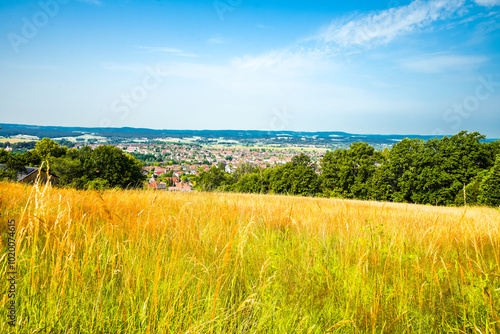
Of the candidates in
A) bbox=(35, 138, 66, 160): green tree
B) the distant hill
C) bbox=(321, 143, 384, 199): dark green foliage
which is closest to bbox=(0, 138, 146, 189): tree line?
bbox=(35, 138, 66, 160): green tree

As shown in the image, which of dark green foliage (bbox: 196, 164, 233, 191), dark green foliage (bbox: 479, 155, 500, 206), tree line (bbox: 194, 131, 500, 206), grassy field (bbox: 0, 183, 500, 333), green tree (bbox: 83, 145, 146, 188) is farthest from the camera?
dark green foliage (bbox: 196, 164, 233, 191)

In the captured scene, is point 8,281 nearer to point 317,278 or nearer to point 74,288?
point 74,288

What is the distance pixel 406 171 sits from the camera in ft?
125

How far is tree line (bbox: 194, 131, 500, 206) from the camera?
3622 centimetres

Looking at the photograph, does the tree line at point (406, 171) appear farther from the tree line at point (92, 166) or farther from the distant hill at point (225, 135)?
the tree line at point (92, 166)

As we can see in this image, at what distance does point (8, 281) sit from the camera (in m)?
1.73

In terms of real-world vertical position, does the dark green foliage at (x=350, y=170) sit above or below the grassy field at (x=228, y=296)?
below

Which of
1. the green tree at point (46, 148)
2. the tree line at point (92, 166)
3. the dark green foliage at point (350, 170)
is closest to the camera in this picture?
the tree line at point (92, 166)

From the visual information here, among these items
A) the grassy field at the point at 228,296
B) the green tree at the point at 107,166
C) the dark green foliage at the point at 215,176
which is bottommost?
the dark green foliage at the point at 215,176

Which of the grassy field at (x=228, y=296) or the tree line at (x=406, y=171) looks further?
the tree line at (x=406, y=171)

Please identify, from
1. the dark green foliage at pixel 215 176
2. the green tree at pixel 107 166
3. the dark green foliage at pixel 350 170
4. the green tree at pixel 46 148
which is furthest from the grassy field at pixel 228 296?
the dark green foliage at pixel 215 176

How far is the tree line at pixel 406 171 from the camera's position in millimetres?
36219

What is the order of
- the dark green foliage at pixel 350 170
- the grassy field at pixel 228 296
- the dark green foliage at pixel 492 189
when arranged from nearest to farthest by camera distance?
1. the grassy field at pixel 228 296
2. the dark green foliage at pixel 492 189
3. the dark green foliage at pixel 350 170

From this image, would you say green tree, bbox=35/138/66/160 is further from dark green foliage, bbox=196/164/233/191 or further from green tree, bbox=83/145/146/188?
dark green foliage, bbox=196/164/233/191
